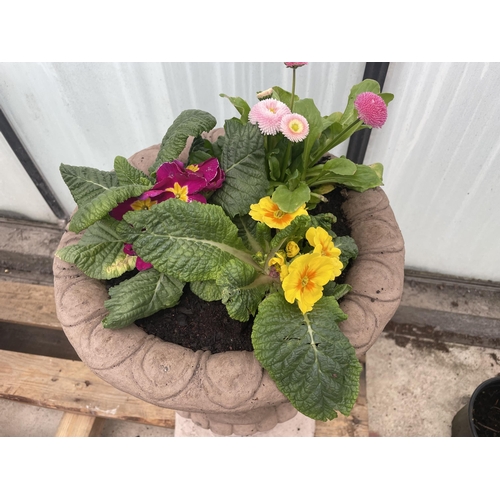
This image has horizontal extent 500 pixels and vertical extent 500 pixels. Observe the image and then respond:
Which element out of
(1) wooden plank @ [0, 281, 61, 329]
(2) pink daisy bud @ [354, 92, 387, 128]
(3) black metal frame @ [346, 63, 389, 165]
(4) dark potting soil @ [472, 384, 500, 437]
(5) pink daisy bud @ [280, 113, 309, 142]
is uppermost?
(2) pink daisy bud @ [354, 92, 387, 128]

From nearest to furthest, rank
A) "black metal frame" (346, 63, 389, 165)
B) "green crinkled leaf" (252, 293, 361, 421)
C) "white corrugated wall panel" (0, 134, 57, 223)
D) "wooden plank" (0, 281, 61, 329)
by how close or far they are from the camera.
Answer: "green crinkled leaf" (252, 293, 361, 421) < "black metal frame" (346, 63, 389, 165) < "wooden plank" (0, 281, 61, 329) < "white corrugated wall panel" (0, 134, 57, 223)

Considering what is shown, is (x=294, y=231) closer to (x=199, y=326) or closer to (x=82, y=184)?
(x=199, y=326)

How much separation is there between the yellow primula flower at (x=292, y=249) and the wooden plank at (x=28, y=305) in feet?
3.16

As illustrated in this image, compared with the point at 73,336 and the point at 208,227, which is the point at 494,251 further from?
the point at 73,336

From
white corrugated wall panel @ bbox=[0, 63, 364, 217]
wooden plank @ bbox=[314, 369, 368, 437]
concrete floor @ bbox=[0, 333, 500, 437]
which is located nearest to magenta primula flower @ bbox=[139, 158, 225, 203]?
white corrugated wall panel @ bbox=[0, 63, 364, 217]

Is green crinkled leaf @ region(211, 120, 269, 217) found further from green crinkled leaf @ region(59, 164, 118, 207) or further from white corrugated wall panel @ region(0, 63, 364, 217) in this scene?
white corrugated wall panel @ region(0, 63, 364, 217)

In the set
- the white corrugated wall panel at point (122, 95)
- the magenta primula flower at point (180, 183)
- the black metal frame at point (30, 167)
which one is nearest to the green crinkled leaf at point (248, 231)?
the magenta primula flower at point (180, 183)

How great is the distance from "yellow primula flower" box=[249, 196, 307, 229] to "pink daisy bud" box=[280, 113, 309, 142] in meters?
0.13

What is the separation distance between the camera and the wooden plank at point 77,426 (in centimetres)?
135

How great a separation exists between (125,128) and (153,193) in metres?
0.80

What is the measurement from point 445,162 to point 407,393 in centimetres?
→ 80

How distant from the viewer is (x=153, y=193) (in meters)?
0.89

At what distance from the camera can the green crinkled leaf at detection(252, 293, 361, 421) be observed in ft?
2.62

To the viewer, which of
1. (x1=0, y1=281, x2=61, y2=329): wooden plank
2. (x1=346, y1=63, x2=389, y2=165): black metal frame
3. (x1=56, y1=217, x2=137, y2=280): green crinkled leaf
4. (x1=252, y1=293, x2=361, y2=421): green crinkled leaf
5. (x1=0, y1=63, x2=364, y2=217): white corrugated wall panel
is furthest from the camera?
(x1=0, y1=281, x2=61, y2=329): wooden plank
